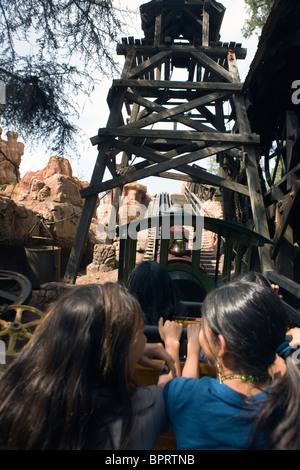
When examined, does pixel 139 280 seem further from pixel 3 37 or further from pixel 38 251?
pixel 38 251

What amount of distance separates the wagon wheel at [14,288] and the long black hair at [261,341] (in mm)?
5191

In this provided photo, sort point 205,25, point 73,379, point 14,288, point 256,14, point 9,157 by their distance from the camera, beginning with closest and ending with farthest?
point 73,379 → point 205,25 → point 14,288 → point 256,14 → point 9,157

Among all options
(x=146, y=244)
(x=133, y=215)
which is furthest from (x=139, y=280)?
(x=133, y=215)

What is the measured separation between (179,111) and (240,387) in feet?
18.3

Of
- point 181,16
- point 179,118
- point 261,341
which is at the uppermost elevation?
point 181,16

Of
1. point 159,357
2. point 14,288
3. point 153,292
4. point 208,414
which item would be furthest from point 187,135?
point 208,414

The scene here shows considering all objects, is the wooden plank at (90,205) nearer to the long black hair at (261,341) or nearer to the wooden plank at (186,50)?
the wooden plank at (186,50)

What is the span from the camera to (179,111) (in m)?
5.87

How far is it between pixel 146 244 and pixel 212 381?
12136mm

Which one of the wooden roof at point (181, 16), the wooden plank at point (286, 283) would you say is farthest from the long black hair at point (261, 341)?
the wooden roof at point (181, 16)

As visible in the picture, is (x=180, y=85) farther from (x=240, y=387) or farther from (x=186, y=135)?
(x=240, y=387)

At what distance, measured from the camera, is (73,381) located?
0.96m

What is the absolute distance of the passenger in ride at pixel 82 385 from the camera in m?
0.94

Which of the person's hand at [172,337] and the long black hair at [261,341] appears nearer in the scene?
the long black hair at [261,341]
